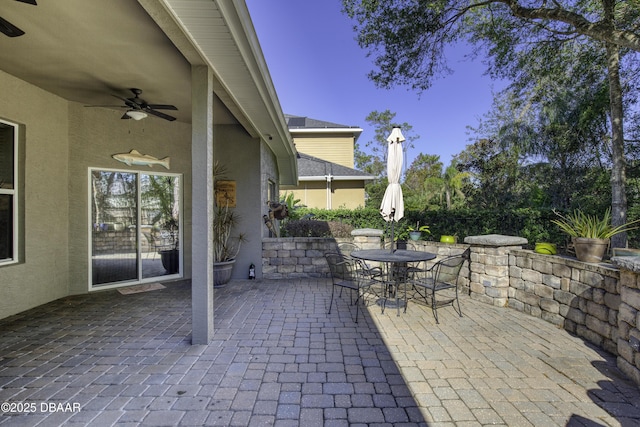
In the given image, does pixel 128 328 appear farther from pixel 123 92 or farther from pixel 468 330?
pixel 468 330

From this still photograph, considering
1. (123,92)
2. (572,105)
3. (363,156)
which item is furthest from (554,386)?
(363,156)

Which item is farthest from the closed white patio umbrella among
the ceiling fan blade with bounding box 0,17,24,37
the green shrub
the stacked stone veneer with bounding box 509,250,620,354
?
the ceiling fan blade with bounding box 0,17,24,37

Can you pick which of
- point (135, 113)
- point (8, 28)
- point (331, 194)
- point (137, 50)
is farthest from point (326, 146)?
point (8, 28)

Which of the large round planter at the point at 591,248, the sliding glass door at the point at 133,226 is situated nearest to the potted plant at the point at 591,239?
the large round planter at the point at 591,248

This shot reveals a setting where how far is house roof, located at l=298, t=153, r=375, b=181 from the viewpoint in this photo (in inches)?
585

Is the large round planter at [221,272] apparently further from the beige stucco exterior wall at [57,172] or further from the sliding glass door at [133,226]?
the beige stucco exterior wall at [57,172]

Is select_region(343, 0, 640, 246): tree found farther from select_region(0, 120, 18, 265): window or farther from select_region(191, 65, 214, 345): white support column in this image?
select_region(0, 120, 18, 265): window

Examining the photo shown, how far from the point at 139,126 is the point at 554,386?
23.6ft

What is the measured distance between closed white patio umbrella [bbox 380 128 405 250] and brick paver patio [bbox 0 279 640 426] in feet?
5.17

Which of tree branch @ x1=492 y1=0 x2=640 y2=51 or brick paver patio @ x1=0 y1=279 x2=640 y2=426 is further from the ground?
tree branch @ x1=492 y1=0 x2=640 y2=51

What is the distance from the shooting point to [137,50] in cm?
329

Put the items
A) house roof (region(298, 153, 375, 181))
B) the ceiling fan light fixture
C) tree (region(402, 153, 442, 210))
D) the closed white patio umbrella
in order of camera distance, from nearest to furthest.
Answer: the ceiling fan light fixture, the closed white patio umbrella, house roof (region(298, 153, 375, 181)), tree (region(402, 153, 442, 210))

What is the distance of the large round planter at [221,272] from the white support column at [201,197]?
2376 millimetres

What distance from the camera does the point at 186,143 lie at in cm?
641
